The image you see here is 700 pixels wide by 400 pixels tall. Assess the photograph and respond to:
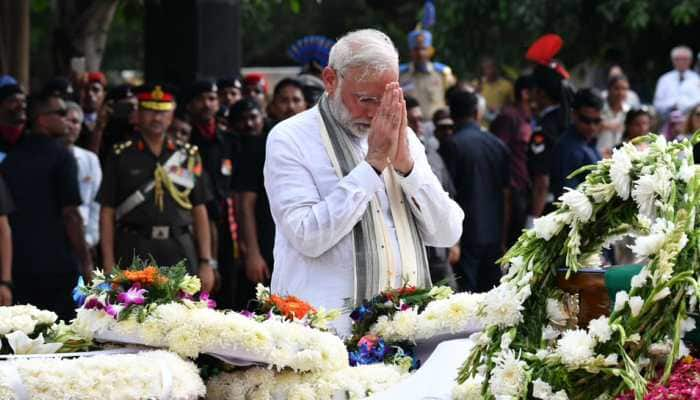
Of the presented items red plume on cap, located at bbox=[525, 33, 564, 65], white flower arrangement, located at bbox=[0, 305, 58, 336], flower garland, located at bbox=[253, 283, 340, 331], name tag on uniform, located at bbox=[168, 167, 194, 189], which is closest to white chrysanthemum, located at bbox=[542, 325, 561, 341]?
flower garland, located at bbox=[253, 283, 340, 331]

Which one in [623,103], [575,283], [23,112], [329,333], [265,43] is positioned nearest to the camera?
[575,283]

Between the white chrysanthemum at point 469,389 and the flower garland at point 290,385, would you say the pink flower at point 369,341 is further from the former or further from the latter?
the white chrysanthemum at point 469,389

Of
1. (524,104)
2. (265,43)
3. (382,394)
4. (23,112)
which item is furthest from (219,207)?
(265,43)

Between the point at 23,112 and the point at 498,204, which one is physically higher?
the point at 23,112

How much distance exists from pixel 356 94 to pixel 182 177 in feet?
15.7

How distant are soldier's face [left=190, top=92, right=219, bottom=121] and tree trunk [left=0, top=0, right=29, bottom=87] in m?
3.84

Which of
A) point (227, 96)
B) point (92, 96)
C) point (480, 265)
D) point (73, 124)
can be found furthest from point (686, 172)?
point (92, 96)

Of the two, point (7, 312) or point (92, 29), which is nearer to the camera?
point (7, 312)

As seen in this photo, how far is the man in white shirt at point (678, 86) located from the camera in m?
20.0

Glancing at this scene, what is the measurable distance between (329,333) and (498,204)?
26.0 ft

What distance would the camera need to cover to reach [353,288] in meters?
6.30

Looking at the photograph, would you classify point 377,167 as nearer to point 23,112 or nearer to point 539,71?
point 23,112

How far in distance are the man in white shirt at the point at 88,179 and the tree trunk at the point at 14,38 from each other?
4.35m

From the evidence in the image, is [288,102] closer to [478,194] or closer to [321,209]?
[478,194]
